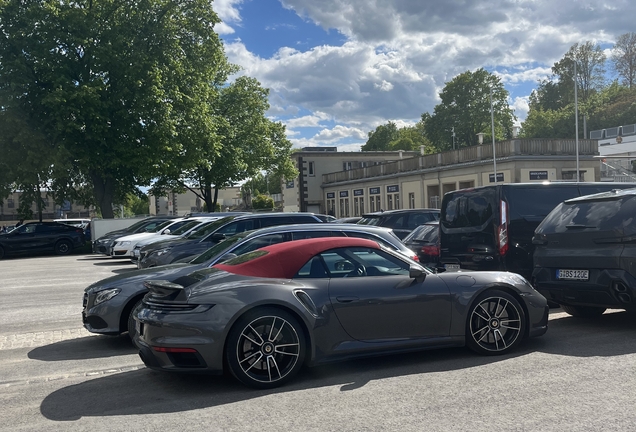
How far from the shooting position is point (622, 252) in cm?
779

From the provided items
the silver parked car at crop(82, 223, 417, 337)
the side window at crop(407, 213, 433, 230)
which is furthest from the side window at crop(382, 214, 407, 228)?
the silver parked car at crop(82, 223, 417, 337)

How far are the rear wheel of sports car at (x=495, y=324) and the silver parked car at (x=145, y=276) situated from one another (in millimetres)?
1414

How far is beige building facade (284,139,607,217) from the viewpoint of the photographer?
41531 millimetres

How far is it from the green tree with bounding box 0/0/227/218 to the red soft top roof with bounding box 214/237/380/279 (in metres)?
27.1

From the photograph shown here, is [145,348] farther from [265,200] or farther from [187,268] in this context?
[265,200]

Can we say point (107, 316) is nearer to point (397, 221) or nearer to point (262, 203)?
point (397, 221)

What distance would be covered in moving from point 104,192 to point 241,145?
49.4ft

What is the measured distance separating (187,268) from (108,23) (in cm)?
2891

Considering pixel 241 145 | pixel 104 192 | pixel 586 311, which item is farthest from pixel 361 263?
pixel 241 145

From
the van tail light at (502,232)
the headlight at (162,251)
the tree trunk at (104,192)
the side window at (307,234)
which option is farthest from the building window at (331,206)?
the side window at (307,234)

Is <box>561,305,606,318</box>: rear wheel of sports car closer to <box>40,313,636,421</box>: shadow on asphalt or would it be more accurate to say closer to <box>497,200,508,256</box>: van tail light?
<box>40,313,636,421</box>: shadow on asphalt

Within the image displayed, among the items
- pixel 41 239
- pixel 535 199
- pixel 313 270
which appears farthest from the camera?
pixel 41 239

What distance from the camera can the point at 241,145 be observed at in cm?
5006

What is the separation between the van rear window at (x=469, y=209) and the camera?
34.8ft
